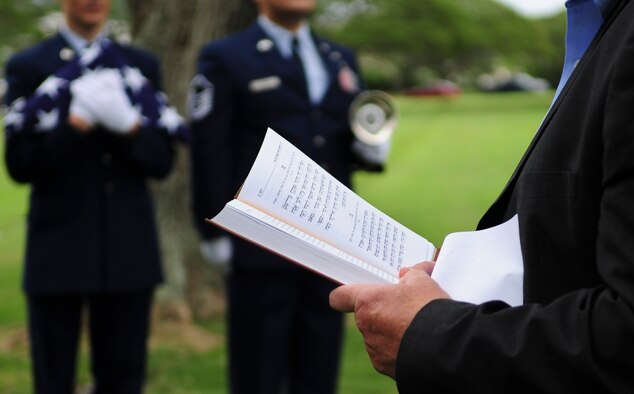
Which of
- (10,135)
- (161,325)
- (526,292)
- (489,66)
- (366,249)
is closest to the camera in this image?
(526,292)

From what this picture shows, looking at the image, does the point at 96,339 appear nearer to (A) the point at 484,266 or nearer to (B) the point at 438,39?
(A) the point at 484,266

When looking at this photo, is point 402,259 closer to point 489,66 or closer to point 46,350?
point 46,350

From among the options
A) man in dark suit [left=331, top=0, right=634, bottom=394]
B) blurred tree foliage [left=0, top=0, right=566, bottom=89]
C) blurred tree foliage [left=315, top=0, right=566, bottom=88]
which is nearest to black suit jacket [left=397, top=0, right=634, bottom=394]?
man in dark suit [left=331, top=0, right=634, bottom=394]

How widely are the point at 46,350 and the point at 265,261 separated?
0.92m

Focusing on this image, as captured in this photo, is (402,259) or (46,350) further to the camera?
(46,350)

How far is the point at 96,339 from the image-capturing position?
403 cm

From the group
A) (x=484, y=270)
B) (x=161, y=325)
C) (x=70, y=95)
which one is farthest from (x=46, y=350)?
(x=484, y=270)

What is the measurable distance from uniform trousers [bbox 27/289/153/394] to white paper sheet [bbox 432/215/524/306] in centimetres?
257

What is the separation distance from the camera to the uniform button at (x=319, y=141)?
4.14 meters

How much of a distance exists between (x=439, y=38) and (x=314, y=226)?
57.9 meters

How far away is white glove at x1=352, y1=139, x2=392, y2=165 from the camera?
4184 mm

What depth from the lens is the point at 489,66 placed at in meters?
66.2

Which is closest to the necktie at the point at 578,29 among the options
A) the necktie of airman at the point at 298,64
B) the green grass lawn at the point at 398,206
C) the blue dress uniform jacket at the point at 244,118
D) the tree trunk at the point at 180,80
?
the blue dress uniform jacket at the point at 244,118

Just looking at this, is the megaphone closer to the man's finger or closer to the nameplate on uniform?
the nameplate on uniform
